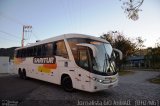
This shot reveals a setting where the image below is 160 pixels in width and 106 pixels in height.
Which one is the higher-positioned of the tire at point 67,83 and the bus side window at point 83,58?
the bus side window at point 83,58

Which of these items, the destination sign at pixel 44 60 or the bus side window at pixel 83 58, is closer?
the bus side window at pixel 83 58

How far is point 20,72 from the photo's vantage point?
18578 mm

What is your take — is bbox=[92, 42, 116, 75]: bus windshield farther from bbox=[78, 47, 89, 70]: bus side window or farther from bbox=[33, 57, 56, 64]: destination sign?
bbox=[33, 57, 56, 64]: destination sign

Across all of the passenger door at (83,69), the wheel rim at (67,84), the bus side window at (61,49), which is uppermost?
the bus side window at (61,49)

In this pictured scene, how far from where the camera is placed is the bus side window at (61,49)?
10773mm

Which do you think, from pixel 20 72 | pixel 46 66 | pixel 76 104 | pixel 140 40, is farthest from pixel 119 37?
pixel 76 104

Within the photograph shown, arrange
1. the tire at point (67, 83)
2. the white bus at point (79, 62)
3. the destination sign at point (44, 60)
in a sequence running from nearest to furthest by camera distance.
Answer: the white bus at point (79, 62) < the tire at point (67, 83) < the destination sign at point (44, 60)

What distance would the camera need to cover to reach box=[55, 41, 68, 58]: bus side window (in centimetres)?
1077

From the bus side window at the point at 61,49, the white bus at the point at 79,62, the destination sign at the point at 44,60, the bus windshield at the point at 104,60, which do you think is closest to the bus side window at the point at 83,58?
the white bus at the point at 79,62

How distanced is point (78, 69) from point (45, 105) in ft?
9.20

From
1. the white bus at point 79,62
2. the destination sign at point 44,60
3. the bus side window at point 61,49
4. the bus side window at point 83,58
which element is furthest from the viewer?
the destination sign at point 44,60

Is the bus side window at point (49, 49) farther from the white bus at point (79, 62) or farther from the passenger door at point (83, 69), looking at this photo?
the passenger door at point (83, 69)

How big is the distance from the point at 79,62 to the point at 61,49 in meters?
2.08

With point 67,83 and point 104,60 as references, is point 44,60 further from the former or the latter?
point 104,60
